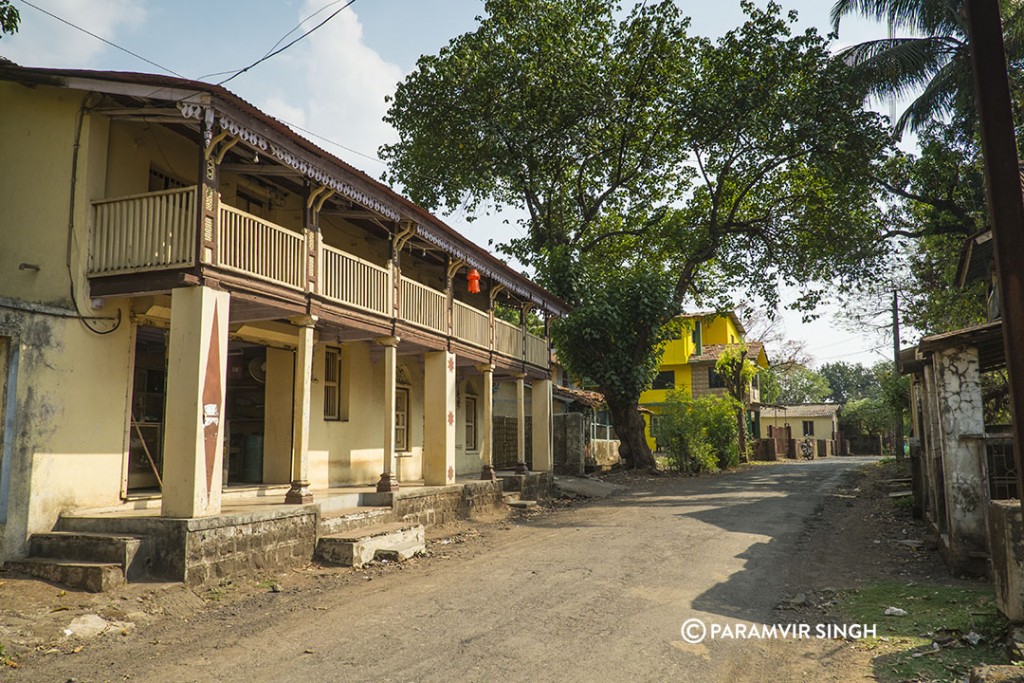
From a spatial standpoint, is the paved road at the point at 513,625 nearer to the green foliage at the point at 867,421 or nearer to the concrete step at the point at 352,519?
the concrete step at the point at 352,519

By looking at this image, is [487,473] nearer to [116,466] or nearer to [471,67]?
[116,466]

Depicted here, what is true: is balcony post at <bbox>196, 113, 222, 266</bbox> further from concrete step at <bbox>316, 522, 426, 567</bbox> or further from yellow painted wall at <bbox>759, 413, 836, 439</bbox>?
yellow painted wall at <bbox>759, 413, 836, 439</bbox>

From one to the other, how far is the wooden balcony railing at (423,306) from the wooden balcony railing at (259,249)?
3300 millimetres

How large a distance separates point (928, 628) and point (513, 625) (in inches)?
143

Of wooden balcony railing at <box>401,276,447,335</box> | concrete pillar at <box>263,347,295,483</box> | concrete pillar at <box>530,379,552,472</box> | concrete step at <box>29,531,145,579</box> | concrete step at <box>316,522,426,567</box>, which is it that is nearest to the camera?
concrete step at <box>29,531,145,579</box>

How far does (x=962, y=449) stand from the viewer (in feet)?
28.9

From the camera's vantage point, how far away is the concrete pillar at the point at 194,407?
Result: 28.3ft

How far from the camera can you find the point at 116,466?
9789 millimetres

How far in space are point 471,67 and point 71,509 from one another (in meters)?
19.0

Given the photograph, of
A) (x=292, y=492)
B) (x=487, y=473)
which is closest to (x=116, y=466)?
(x=292, y=492)

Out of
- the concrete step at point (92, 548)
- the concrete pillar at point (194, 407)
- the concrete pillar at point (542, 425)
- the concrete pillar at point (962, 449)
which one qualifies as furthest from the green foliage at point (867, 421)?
the concrete step at point (92, 548)

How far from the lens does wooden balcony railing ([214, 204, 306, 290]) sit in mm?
9531

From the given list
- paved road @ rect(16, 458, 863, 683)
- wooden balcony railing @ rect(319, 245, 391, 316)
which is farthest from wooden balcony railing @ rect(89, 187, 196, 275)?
paved road @ rect(16, 458, 863, 683)

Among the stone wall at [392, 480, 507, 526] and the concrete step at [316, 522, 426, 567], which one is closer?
the concrete step at [316, 522, 426, 567]
